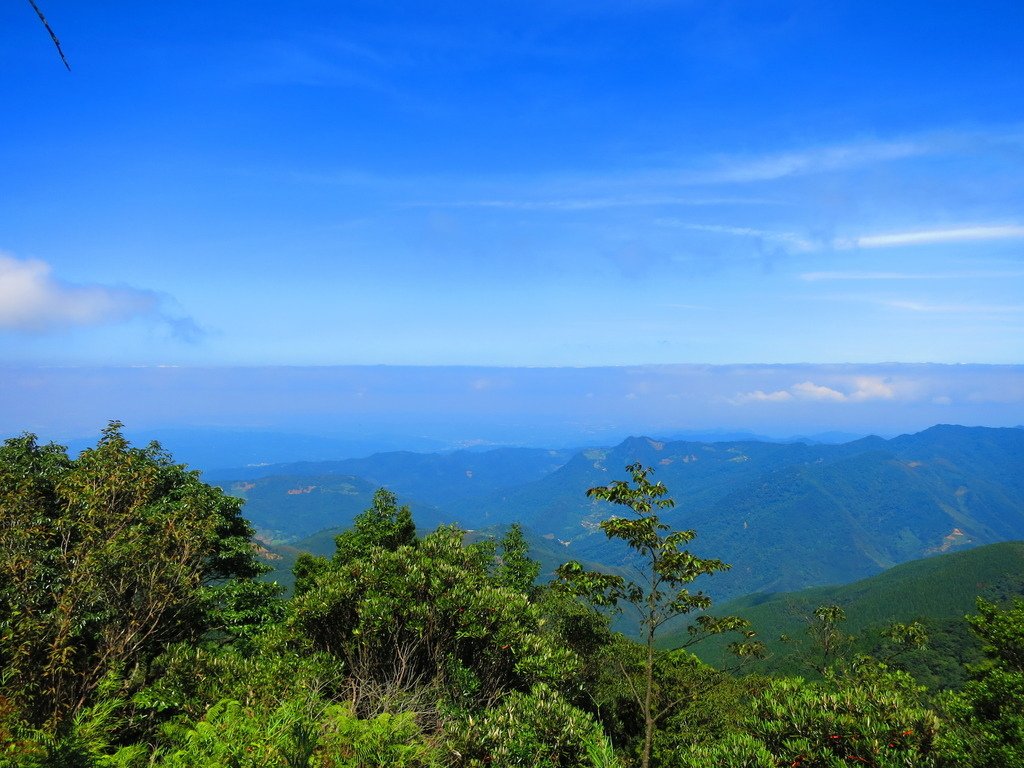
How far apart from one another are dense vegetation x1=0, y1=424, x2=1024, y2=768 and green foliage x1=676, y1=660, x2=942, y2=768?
3 cm

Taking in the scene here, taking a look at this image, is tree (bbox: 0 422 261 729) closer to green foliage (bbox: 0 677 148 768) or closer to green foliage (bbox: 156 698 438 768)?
green foliage (bbox: 0 677 148 768)

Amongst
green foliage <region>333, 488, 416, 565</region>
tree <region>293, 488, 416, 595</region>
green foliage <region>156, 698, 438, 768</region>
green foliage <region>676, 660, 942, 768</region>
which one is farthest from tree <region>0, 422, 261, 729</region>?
green foliage <region>676, 660, 942, 768</region>

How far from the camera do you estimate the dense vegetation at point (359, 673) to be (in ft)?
30.1

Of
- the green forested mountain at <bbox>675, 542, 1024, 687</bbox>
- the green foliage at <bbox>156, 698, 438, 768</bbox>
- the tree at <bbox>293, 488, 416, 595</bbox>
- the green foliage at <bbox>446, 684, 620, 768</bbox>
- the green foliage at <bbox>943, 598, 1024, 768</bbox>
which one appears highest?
the green foliage at <bbox>156, 698, 438, 768</bbox>

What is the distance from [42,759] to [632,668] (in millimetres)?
28684

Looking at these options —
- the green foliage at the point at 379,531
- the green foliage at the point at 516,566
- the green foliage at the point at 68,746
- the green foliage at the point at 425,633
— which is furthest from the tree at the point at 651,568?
the green foliage at the point at 379,531

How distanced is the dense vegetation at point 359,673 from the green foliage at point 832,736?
32mm

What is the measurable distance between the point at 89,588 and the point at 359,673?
6.34m

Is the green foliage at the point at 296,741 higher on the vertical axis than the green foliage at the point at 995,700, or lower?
higher

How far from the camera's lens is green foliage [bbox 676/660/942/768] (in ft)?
28.2

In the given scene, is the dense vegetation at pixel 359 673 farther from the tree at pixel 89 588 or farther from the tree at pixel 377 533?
the tree at pixel 377 533

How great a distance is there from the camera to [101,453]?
21.0 metres

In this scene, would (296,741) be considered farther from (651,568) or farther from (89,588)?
(651,568)

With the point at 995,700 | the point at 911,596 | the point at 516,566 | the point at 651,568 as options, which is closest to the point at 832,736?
the point at 651,568
